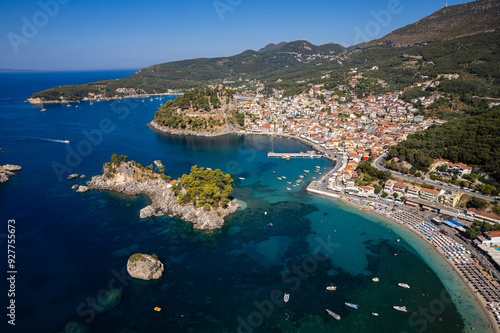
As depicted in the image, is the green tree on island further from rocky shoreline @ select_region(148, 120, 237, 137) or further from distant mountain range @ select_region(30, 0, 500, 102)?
distant mountain range @ select_region(30, 0, 500, 102)

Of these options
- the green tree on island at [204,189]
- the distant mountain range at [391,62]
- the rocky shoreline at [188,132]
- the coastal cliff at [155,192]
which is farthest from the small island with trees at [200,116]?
the distant mountain range at [391,62]

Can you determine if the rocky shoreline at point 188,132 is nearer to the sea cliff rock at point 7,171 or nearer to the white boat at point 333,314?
the sea cliff rock at point 7,171

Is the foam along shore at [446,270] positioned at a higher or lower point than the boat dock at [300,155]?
lower

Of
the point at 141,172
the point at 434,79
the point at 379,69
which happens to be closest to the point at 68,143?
the point at 141,172

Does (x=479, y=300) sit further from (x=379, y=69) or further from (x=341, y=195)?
(x=379, y=69)

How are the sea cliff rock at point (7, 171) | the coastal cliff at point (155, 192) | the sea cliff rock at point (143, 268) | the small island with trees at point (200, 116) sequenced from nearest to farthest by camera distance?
the sea cliff rock at point (143, 268), the coastal cliff at point (155, 192), the sea cliff rock at point (7, 171), the small island with trees at point (200, 116)

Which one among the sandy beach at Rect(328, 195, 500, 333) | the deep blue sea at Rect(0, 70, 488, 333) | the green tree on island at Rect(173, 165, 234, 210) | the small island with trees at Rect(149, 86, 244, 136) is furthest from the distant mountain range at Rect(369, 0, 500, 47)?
the green tree on island at Rect(173, 165, 234, 210)
